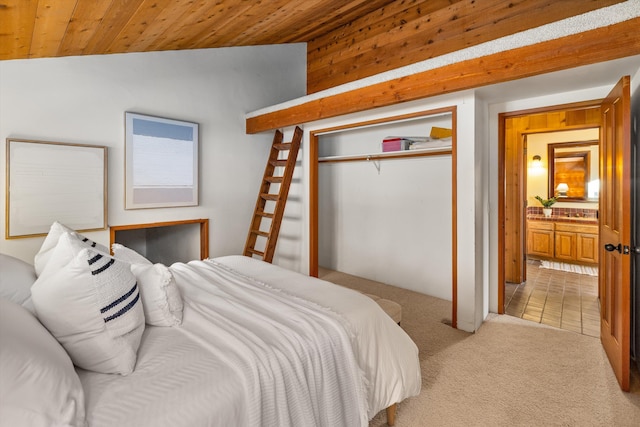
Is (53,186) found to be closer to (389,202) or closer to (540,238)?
(389,202)

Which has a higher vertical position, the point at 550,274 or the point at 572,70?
the point at 572,70

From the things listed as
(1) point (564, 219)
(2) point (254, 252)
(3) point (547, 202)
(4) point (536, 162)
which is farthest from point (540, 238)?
(2) point (254, 252)

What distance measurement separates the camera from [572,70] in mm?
2113

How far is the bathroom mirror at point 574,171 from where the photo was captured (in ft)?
16.9

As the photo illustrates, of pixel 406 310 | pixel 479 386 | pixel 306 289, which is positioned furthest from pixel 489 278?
pixel 306 289

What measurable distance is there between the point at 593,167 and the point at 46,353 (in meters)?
6.49

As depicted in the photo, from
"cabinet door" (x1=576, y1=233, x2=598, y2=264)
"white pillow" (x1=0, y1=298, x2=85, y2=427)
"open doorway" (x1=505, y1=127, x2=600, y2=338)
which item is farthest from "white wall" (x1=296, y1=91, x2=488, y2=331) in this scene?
"cabinet door" (x1=576, y1=233, x2=598, y2=264)

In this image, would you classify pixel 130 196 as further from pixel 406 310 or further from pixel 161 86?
pixel 406 310

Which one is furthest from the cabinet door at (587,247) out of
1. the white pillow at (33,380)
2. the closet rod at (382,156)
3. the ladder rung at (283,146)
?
the white pillow at (33,380)

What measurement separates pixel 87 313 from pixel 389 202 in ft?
11.2

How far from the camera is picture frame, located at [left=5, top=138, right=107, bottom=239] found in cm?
259

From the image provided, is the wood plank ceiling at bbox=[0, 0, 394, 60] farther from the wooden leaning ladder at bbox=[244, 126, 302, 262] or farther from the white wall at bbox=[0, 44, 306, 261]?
the wooden leaning ladder at bbox=[244, 126, 302, 262]

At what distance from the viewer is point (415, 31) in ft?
10.5

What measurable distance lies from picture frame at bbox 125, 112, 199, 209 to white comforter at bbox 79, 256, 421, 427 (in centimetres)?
175
